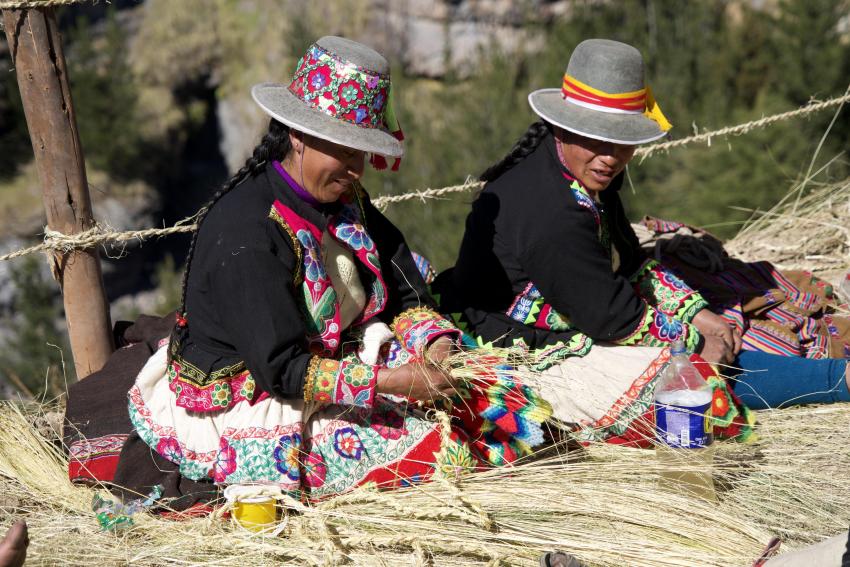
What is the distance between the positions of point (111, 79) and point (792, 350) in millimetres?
20653

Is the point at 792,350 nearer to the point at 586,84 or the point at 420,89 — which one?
the point at 586,84

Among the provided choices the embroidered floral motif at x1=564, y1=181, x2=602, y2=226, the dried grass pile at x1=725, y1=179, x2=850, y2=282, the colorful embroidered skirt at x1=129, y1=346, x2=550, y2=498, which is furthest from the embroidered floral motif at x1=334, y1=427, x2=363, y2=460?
the dried grass pile at x1=725, y1=179, x2=850, y2=282

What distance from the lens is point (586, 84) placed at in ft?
9.09

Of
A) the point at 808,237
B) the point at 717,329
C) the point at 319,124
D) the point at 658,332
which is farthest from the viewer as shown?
the point at 808,237

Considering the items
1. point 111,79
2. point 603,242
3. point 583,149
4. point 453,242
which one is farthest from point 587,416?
point 111,79

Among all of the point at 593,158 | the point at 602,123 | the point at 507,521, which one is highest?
the point at 602,123

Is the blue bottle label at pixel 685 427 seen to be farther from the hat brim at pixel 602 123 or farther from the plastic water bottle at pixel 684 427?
the hat brim at pixel 602 123

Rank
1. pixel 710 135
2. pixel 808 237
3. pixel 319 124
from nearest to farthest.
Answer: pixel 319 124 → pixel 710 135 → pixel 808 237

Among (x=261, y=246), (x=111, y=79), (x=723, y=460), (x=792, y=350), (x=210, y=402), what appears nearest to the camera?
(x=261, y=246)

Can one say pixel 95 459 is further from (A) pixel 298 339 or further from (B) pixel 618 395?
(B) pixel 618 395

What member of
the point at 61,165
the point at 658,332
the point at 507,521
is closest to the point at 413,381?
the point at 507,521

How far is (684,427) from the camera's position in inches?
99.8

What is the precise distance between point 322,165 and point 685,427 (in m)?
1.28

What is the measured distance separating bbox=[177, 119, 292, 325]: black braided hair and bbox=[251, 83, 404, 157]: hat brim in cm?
5
